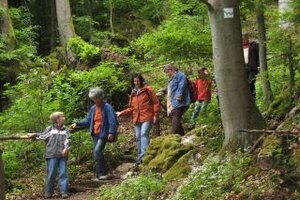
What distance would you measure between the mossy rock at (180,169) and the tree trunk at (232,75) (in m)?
1.03

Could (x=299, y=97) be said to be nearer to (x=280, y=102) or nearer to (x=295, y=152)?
(x=280, y=102)

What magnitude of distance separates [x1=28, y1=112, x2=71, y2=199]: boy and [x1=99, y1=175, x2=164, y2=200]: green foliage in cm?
195

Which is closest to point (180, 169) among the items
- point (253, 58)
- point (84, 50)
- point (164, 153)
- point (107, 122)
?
point (164, 153)

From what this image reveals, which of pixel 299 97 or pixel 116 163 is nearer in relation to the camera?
pixel 299 97

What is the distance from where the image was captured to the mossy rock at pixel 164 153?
889 centimetres

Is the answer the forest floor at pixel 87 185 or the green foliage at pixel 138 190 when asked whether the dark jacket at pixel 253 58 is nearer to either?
the forest floor at pixel 87 185

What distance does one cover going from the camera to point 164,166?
29.0 ft

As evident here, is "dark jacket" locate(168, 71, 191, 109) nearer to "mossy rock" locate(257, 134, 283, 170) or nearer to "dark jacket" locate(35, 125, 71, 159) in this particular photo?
"dark jacket" locate(35, 125, 71, 159)

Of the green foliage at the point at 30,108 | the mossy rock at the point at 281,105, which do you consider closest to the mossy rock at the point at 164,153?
the mossy rock at the point at 281,105

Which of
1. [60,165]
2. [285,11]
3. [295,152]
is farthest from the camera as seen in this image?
[60,165]

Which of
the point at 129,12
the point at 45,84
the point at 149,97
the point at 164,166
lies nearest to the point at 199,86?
the point at 149,97

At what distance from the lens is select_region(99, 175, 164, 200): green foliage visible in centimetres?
758

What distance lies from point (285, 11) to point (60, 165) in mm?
5155

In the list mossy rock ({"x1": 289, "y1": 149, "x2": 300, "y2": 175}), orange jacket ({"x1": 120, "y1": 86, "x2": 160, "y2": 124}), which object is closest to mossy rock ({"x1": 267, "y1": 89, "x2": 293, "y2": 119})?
mossy rock ({"x1": 289, "y1": 149, "x2": 300, "y2": 175})
